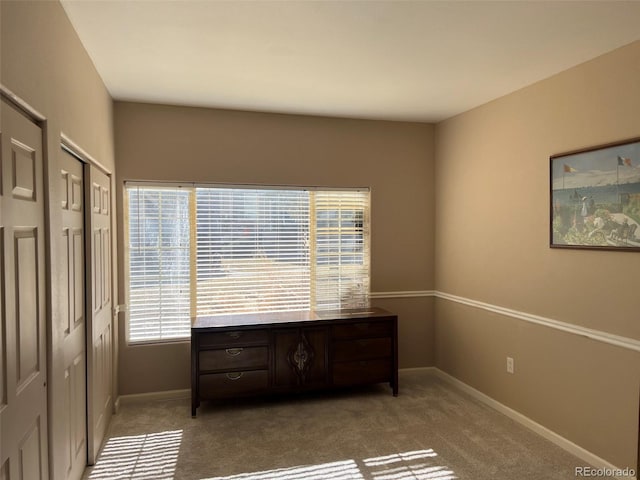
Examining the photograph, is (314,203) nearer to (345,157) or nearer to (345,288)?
(345,157)

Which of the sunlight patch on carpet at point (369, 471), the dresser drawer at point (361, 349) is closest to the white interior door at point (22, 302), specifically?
the sunlight patch on carpet at point (369, 471)

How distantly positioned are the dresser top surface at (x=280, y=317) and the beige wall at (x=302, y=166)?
42cm

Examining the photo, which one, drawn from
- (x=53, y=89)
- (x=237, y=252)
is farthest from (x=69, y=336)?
(x=237, y=252)

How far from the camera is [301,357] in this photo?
141 inches

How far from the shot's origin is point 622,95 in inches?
97.5

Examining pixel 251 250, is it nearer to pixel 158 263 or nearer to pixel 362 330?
pixel 158 263

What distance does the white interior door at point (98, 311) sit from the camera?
2.64m

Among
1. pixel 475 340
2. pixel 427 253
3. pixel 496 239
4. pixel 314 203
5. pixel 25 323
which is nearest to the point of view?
pixel 25 323

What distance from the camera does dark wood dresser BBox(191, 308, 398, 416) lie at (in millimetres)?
3387

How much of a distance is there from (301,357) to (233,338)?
599 mm

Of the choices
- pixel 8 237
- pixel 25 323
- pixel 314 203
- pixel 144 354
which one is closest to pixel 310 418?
pixel 144 354

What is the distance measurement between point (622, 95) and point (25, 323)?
3200 millimetres

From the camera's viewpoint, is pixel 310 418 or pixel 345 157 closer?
pixel 310 418

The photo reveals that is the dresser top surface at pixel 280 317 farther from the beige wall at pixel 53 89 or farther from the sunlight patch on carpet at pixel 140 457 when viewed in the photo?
the beige wall at pixel 53 89
